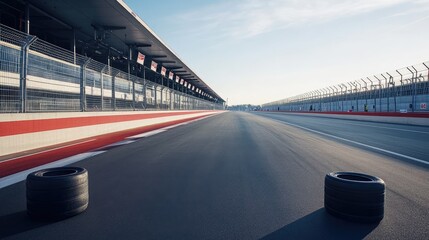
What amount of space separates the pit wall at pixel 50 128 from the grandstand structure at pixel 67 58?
1.09ft

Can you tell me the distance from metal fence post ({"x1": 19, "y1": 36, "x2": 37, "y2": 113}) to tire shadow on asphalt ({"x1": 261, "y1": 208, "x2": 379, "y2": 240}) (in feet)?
25.4

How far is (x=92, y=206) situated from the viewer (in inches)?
142

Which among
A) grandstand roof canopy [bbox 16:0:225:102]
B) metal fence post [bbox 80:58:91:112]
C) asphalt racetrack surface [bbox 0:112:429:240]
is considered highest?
grandstand roof canopy [bbox 16:0:225:102]

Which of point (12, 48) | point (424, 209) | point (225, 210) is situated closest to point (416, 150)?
point (424, 209)

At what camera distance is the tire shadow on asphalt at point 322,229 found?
2.77 m

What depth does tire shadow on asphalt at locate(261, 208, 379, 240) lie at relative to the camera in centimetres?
277

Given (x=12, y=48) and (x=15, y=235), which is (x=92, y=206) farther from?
(x=12, y=48)

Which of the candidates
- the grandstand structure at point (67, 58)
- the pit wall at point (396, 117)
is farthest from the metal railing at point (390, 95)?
the grandstand structure at point (67, 58)

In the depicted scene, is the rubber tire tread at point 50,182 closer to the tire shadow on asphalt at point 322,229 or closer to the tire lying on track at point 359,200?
the tire shadow on asphalt at point 322,229

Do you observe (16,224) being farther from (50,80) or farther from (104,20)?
(104,20)

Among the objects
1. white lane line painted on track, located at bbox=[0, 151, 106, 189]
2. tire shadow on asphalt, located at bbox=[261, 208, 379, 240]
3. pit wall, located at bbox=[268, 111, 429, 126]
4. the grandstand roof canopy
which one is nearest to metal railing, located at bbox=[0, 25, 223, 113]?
white lane line painted on track, located at bbox=[0, 151, 106, 189]

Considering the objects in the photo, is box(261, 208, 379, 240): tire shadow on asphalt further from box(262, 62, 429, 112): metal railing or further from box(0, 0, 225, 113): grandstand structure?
box(262, 62, 429, 112): metal railing

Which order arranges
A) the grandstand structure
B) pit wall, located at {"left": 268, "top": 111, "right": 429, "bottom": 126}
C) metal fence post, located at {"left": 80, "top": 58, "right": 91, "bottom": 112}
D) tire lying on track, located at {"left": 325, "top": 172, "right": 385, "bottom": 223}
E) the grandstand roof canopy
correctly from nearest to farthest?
tire lying on track, located at {"left": 325, "top": 172, "right": 385, "bottom": 223}, the grandstand structure, metal fence post, located at {"left": 80, "top": 58, "right": 91, "bottom": 112}, the grandstand roof canopy, pit wall, located at {"left": 268, "top": 111, "right": 429, "bottom": 126}

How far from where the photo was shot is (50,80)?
29.9ft
